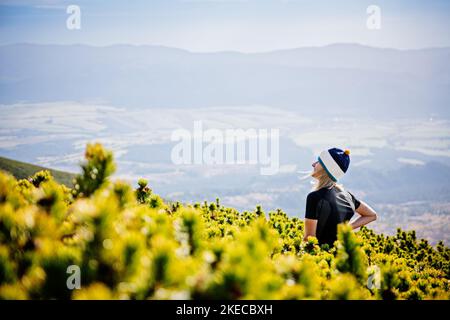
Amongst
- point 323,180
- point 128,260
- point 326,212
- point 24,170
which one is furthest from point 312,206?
point 24,170

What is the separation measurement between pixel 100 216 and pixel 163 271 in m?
0.41

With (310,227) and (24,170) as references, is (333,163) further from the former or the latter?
(24,170)

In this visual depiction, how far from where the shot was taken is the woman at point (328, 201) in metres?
6.85

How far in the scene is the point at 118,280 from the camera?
195 cm

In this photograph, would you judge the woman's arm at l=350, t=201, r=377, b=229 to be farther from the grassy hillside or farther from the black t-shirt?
the grassy hillside

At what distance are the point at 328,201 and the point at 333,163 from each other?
69cm

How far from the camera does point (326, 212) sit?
271 inches

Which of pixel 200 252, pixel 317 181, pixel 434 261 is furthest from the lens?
pixel 434 261

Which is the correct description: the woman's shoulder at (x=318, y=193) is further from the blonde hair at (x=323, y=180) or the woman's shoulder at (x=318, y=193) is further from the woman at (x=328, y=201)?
the blonde hair at (x=323, y=180)

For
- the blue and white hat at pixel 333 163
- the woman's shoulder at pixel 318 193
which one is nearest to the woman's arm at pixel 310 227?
the woman's shoulder at pixel 318 193
